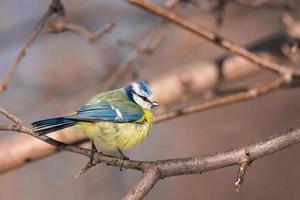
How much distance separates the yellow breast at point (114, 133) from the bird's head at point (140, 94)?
21cm

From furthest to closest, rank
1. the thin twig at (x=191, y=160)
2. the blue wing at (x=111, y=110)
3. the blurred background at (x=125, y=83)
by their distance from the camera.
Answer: the blurred background at (x=125, y=83) → the blue wing at (x=111, y=110) → the thin twig at (x=191, y=160)

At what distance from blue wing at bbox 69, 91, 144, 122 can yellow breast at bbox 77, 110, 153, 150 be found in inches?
1.0

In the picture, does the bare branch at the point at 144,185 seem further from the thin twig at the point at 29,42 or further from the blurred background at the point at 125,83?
the blurred background at the point at 125,83

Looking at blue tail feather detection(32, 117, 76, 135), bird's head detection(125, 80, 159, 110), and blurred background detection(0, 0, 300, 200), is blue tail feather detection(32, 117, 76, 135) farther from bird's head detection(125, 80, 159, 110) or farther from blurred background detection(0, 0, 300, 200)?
blurred background detection(0, 0, 300, 200)

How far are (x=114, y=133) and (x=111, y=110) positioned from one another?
9 centimetres

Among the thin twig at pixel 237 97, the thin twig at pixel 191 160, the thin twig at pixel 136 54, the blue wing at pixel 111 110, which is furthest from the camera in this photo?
the thin twig at pixel 136 54

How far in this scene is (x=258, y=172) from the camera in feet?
15.5

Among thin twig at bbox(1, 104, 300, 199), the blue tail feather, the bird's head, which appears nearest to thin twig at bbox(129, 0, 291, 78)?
the bird's head

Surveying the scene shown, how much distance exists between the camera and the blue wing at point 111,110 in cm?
198

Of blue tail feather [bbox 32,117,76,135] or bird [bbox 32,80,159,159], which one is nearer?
blue tail feather [bbox 32,117,76,135]

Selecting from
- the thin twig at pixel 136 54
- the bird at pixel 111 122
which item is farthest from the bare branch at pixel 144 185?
the thin twig at pixel 136 54

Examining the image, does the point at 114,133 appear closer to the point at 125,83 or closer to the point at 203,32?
the point at 203,32

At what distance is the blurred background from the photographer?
12.5 ft

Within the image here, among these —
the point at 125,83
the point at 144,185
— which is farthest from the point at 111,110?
the point at 125,83
